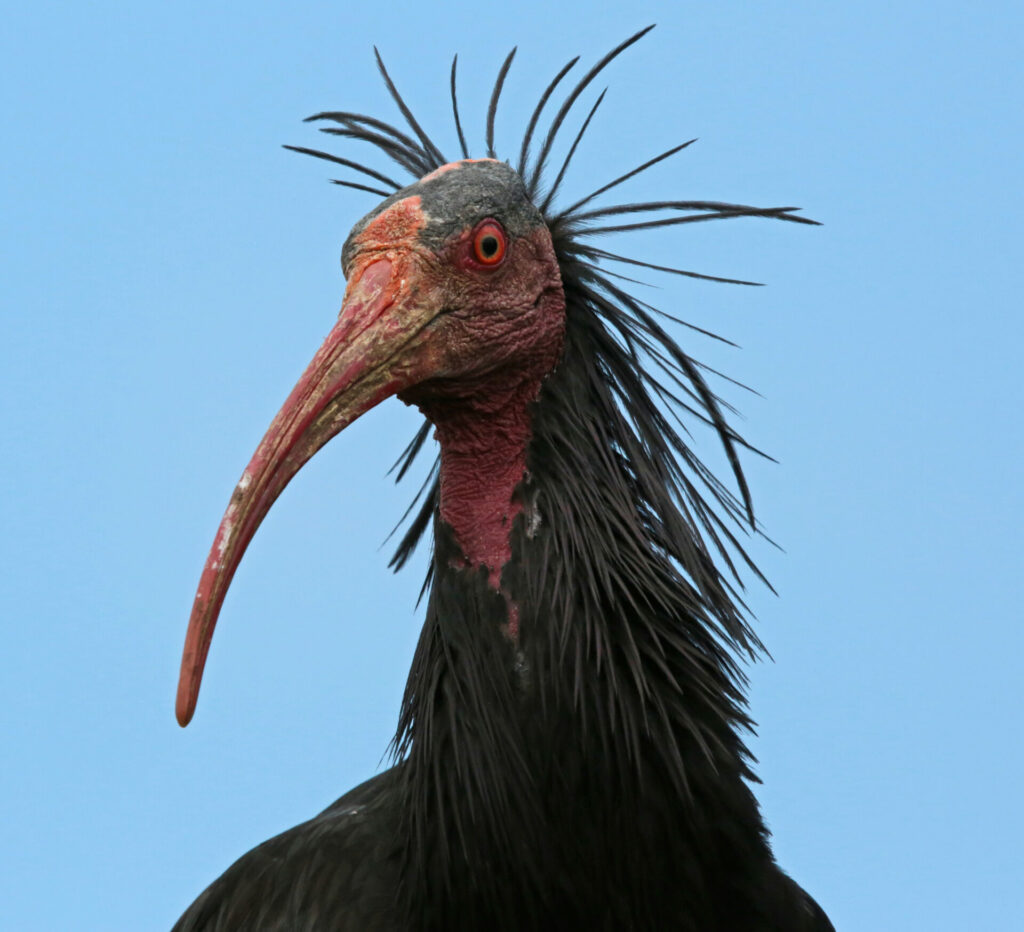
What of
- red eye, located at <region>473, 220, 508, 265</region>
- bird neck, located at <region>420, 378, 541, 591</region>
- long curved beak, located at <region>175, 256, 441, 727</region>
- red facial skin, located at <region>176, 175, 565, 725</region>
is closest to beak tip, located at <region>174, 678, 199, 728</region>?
long curved beak, located at <region>175, 256, 441, 727</region>

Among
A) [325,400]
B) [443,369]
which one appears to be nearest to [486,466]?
[443,369]

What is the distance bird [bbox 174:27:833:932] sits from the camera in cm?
463

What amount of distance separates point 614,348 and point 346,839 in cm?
195

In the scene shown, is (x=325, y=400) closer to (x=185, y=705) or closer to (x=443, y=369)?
(x=443, y=369)

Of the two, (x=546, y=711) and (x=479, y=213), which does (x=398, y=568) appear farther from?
(x=479, y=213)

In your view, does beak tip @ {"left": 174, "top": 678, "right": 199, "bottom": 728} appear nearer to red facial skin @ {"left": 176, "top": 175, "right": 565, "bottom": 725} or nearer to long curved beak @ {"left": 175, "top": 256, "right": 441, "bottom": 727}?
long curved beak @ {"left": 175, "top": 256, "right": 441, "bottom": 727}

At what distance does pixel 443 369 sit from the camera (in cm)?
468

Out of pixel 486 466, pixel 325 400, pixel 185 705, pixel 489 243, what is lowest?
pixel 185 705

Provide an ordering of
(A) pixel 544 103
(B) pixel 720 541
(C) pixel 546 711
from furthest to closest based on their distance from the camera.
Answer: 1. (A) pixel 544 103
2. (B) pixel 720 541
3. (C) pixel 546 711

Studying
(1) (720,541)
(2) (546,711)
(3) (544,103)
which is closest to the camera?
(2) (546,711)

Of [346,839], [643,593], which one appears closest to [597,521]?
[643,593]

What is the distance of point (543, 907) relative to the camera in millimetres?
4723

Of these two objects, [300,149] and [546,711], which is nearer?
[546,711]

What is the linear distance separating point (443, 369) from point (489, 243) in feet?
1.38
